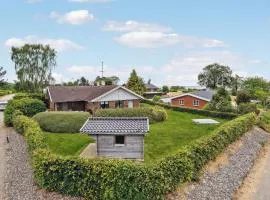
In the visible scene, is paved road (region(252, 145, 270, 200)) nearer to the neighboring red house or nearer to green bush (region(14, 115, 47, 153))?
green bush (region(14, 115, 47, 153))

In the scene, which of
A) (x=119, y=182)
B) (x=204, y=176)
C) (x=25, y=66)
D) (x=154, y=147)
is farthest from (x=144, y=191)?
(x=25, y=66)

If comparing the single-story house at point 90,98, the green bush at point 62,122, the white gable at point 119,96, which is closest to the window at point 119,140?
the green bush at point 62,122

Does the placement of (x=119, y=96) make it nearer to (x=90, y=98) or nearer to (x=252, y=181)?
(x=90, y=98)

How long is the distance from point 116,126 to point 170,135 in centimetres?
1060

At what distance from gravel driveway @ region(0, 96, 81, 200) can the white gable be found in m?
18.0

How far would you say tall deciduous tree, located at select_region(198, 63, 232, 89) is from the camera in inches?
5084

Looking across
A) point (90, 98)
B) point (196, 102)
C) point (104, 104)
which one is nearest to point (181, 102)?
point (196, 102)

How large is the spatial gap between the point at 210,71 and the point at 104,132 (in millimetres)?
116647

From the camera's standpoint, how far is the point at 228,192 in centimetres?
2112

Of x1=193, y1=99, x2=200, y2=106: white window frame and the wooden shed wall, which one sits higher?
x1=193, y1=99, x2=200, y2=106: white window frame

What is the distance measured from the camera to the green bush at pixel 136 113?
3925cm

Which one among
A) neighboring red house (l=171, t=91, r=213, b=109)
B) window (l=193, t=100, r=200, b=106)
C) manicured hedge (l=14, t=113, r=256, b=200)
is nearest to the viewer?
manicured hedge (l=14, t=113, r=256, b=200)

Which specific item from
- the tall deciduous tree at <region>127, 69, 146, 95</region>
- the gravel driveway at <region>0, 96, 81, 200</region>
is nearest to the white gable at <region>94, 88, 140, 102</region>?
the gravel driveway at <region>0, 96, 81, 200</region>

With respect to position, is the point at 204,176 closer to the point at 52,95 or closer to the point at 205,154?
the point at 205,154
